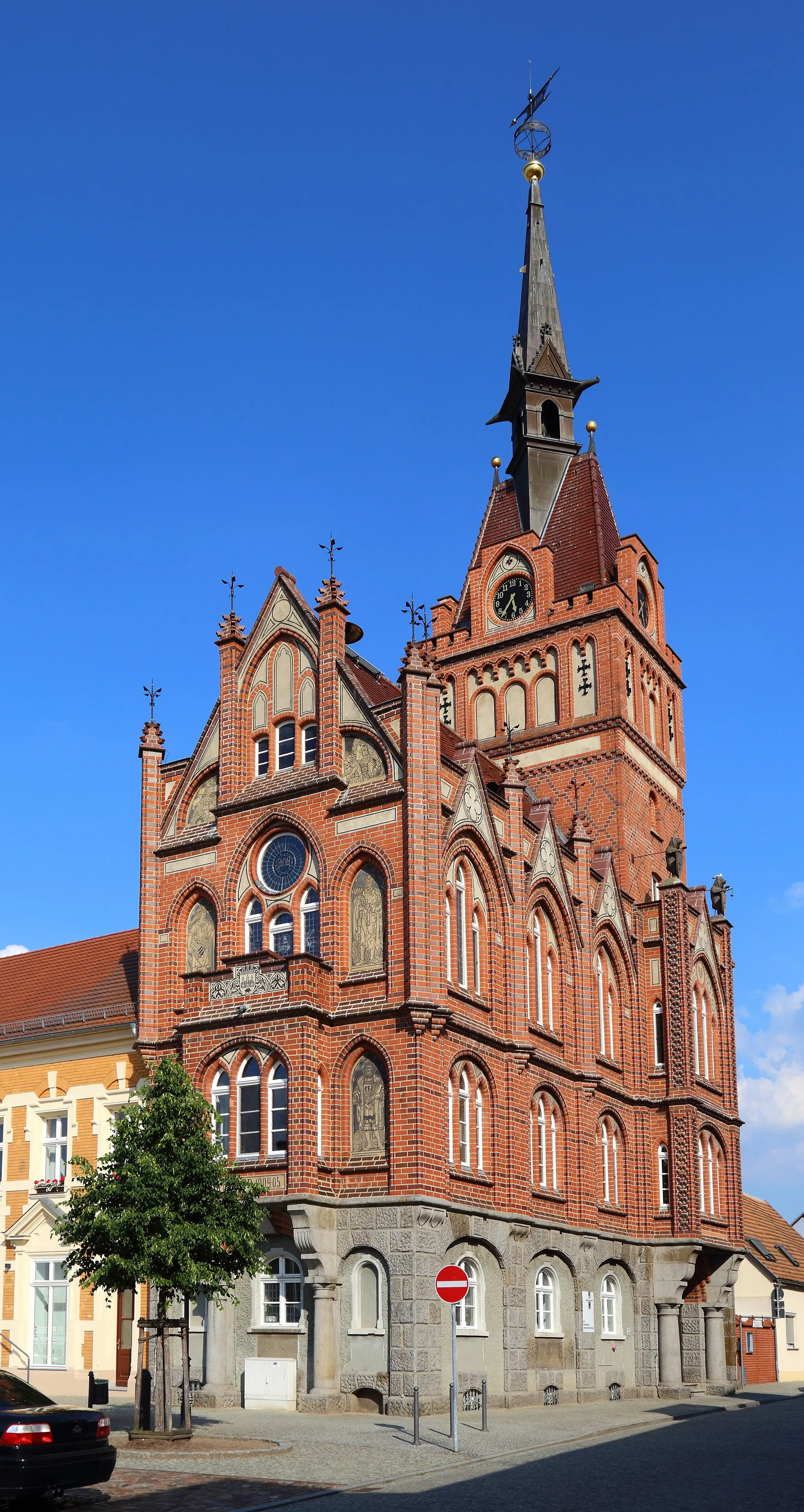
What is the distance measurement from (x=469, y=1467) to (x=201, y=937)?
17125 millimetres

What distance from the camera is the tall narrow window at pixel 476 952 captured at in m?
34.4

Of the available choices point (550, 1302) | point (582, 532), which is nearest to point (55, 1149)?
point (550, 1302)

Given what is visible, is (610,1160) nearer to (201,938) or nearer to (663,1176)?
(663,1176)

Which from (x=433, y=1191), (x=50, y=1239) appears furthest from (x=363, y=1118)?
(x=50, y=1239)

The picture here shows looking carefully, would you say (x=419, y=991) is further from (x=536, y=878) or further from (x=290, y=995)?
(x=536, y=878)

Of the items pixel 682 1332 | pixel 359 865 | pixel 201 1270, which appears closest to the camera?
pixel 201 1270

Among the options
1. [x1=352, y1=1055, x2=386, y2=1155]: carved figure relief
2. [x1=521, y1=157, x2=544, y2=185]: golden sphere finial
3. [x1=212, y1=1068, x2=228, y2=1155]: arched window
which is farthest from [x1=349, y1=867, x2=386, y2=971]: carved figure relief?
[x1=521, y1=157, x2=544, y2=185]: golden sphere finial

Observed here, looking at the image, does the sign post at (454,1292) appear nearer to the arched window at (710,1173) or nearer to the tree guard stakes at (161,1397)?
the tree guard stakes at (161,1397)

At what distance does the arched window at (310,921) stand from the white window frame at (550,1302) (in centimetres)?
947

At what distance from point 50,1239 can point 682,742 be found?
26871mm

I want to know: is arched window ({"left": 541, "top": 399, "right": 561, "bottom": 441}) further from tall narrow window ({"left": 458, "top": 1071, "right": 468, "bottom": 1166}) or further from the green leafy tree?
the green leafy tree

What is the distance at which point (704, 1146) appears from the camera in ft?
147

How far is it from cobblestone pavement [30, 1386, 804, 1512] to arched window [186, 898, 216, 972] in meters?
9.82

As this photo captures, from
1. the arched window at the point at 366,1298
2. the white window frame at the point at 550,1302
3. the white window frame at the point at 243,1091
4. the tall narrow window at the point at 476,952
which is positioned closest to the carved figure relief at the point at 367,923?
the tall narrow window at the point at 476,952
